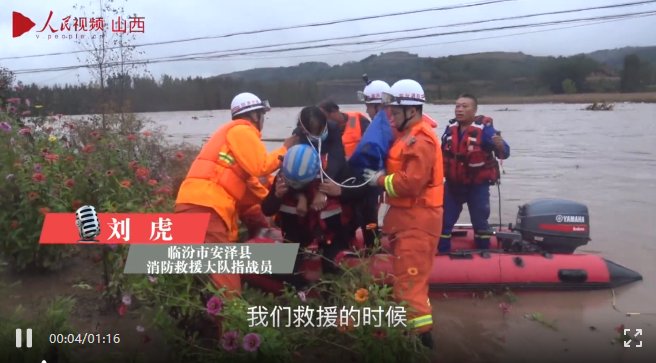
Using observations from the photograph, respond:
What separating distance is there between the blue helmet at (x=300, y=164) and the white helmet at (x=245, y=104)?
13.8 inches

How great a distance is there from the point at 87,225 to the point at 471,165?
9.63 feet

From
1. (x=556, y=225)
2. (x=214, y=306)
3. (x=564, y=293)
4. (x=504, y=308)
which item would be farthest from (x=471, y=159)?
(x=214, y=306)

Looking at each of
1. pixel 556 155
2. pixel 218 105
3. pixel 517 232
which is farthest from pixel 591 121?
pixel 218 105

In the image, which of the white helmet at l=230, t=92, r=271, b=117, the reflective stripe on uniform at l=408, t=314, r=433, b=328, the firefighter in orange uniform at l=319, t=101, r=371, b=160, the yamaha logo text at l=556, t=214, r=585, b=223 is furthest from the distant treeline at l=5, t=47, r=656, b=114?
the reflective stripe on uniform at l=408, t=314, r=433, b=328

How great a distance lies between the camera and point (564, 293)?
14.3ft

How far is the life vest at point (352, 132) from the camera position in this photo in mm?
4363

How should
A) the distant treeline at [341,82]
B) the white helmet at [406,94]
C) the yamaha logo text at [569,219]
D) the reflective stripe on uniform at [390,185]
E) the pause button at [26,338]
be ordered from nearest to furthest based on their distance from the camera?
the pause button at [26,338] < the reflective stripe on uniform at [390,185] < the white helmet at [406,94] < the distant treeline at [341,82] < the yamaha logo text at [569,219]

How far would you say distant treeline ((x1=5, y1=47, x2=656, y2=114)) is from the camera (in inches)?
166

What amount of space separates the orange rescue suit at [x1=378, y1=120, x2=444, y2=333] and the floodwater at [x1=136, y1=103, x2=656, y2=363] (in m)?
0.43

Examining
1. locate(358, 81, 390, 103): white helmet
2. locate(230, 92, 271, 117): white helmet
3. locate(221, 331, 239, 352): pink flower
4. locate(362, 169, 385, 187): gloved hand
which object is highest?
locate(358, 81, 390, 103): white helmet

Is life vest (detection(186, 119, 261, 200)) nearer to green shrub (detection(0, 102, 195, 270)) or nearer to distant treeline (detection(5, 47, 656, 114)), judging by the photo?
green shrub (detection(0, 102, 195, 270))

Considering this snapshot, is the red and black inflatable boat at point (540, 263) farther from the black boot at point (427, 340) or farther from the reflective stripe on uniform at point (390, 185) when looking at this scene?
the black boot at point (427, 340)

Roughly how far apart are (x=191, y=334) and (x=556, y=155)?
1286 cm

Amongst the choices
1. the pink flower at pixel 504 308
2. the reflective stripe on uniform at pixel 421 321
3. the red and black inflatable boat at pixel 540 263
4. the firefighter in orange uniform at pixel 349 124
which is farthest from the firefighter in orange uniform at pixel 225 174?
the pink flower at pixel 504 308
